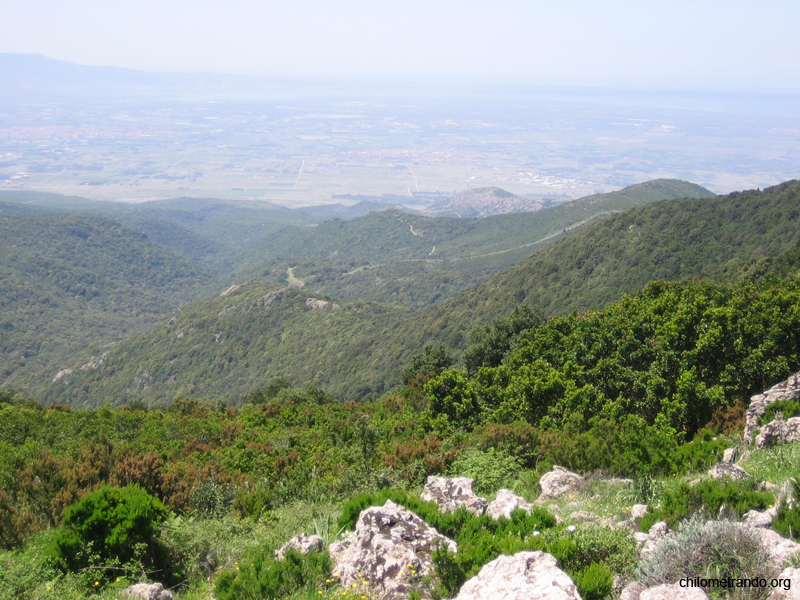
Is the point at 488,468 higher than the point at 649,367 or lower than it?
lower

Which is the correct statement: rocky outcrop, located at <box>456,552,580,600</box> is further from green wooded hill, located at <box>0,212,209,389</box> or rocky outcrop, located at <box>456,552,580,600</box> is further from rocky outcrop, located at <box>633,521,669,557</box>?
green wooded hill, located at <box>0,212,209,389</box>

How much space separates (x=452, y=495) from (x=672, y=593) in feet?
17.6

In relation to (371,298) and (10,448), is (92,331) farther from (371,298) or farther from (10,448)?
(10,448)

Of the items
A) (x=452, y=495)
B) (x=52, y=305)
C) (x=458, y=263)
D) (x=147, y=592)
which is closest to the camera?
(x=147, y=592)

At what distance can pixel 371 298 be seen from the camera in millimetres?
161000

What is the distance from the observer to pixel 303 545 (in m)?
8.11

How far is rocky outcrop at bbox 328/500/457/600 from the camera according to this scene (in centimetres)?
701

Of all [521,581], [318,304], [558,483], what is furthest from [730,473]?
[318,304]

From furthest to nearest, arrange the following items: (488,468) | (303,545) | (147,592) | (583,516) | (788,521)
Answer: (488,468) → (583,516) → (303,545) → (147,592) → (788,521)

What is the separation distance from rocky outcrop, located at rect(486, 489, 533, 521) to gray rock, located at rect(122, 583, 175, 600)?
5.39 m

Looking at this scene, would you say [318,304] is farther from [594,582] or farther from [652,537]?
[594,582]

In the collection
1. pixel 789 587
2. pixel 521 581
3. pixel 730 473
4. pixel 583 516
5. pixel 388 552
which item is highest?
pixel 789 587

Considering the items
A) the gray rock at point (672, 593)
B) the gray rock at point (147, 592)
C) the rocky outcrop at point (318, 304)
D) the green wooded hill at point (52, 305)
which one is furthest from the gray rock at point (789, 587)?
the green wooded hill at point (52, 305)

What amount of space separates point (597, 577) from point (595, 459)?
20.7ft
